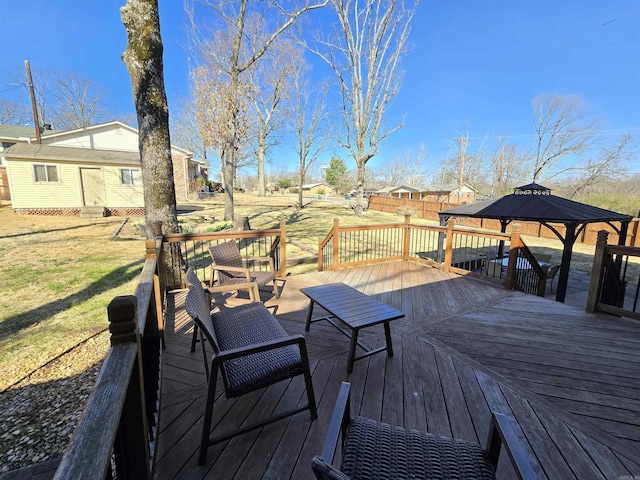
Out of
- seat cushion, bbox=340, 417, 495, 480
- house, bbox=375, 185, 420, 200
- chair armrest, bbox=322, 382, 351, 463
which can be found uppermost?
house, bbox=375, 185, 420, 200

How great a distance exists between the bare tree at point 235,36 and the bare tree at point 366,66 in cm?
465

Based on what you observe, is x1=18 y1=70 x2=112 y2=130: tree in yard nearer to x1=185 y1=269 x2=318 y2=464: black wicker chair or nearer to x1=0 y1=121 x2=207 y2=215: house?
x1=0 y1=121 x2=207 y2=215: house

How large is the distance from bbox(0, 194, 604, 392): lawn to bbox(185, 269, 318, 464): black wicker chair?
2.64 metres

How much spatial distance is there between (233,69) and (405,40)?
959cm

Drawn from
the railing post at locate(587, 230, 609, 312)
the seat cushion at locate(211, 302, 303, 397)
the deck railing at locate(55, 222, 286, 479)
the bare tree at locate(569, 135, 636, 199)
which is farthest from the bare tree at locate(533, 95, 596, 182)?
the deck railing at locate(55, 222, 286, 479)

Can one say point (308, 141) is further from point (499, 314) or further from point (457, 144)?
point (499, 314)

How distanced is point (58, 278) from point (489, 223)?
20.8m

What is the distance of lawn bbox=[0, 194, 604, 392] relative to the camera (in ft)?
11.8

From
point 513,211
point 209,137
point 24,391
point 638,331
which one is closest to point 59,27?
point 209,137

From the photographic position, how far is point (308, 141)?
26.5 m

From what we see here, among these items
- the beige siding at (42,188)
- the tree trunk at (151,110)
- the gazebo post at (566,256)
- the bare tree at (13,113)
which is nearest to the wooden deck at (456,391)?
the tree trunk at (151,110)

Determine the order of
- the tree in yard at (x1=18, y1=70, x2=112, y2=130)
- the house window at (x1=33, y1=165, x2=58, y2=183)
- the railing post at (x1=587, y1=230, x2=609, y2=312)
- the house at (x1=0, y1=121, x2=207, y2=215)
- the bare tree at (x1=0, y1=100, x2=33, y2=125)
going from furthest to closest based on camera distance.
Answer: the bare tree at (x1=0, y1=100, x2=33, y2=125)
the tree in yard at (x1=18, y1=70, x2=112, y2=130)
the house window at (x1=33, y1=165, x2=58, y2=183)
the house at (x1=0, y1=121, x2=207, y2=215)
the railing post at (x1=587, y1=230, x2=609, y2=312)

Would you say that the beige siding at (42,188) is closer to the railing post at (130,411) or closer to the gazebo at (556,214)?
the gazebo at (556,214)

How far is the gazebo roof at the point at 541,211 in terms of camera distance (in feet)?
17.7
